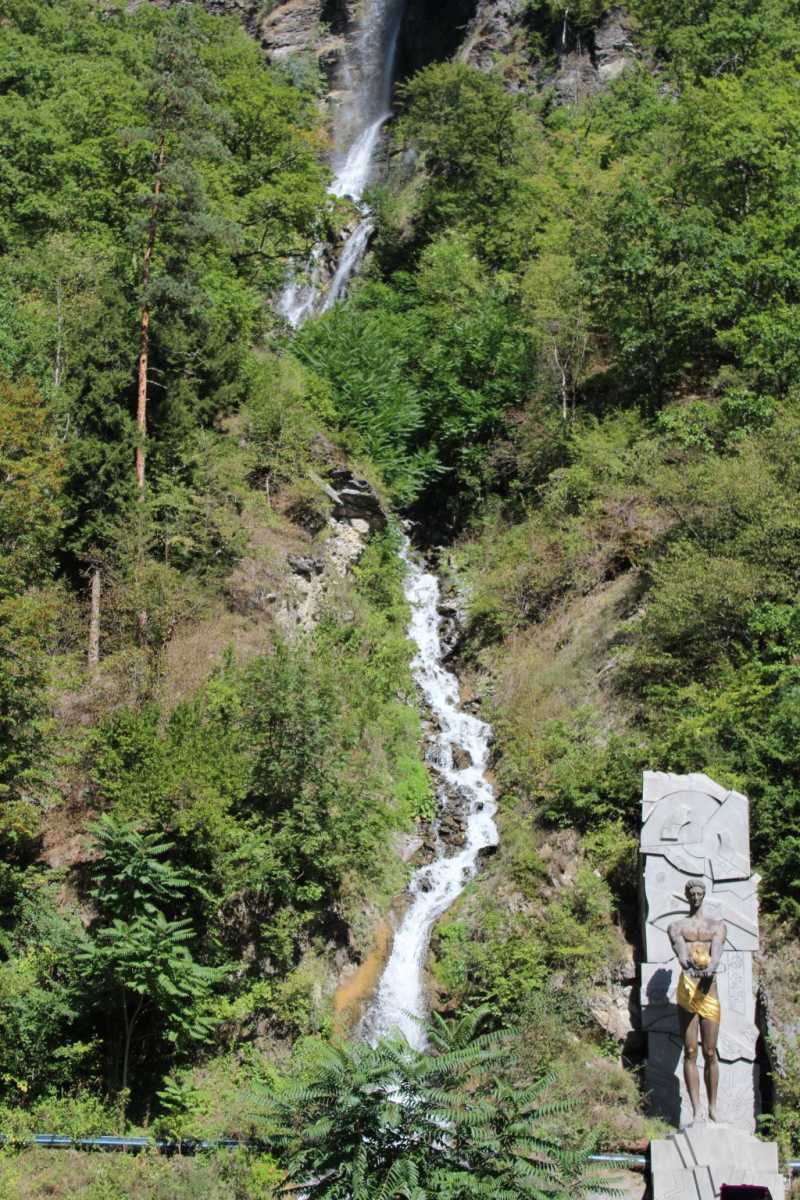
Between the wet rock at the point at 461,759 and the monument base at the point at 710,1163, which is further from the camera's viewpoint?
the wet rock at the point at 461,759

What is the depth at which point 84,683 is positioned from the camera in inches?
730

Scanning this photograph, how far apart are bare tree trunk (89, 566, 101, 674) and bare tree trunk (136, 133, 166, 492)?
1.96 m

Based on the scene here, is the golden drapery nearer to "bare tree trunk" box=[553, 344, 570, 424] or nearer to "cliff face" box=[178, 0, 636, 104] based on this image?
"bare tree trunk" box=[553, 344, 570, 424]

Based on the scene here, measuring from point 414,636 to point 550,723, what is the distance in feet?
19.0

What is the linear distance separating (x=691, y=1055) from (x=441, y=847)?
297 inches

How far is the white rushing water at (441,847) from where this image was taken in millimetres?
17375

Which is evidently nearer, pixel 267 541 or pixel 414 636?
pixel 267 541

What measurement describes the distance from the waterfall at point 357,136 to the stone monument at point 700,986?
2441cm

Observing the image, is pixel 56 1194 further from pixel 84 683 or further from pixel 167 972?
pixel 84 683

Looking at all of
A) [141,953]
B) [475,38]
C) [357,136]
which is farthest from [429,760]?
[475,38]

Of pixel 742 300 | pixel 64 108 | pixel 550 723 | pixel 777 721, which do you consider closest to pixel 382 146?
pixel 64 108

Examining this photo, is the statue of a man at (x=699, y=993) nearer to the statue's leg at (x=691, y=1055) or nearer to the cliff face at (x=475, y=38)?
the statue's leg at (x=691, y=1055)

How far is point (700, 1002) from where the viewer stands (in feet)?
42.0

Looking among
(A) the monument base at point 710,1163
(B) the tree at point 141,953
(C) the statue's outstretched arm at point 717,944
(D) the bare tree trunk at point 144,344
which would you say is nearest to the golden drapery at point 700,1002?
(C) the statue's outstretched arm at point 717,944
